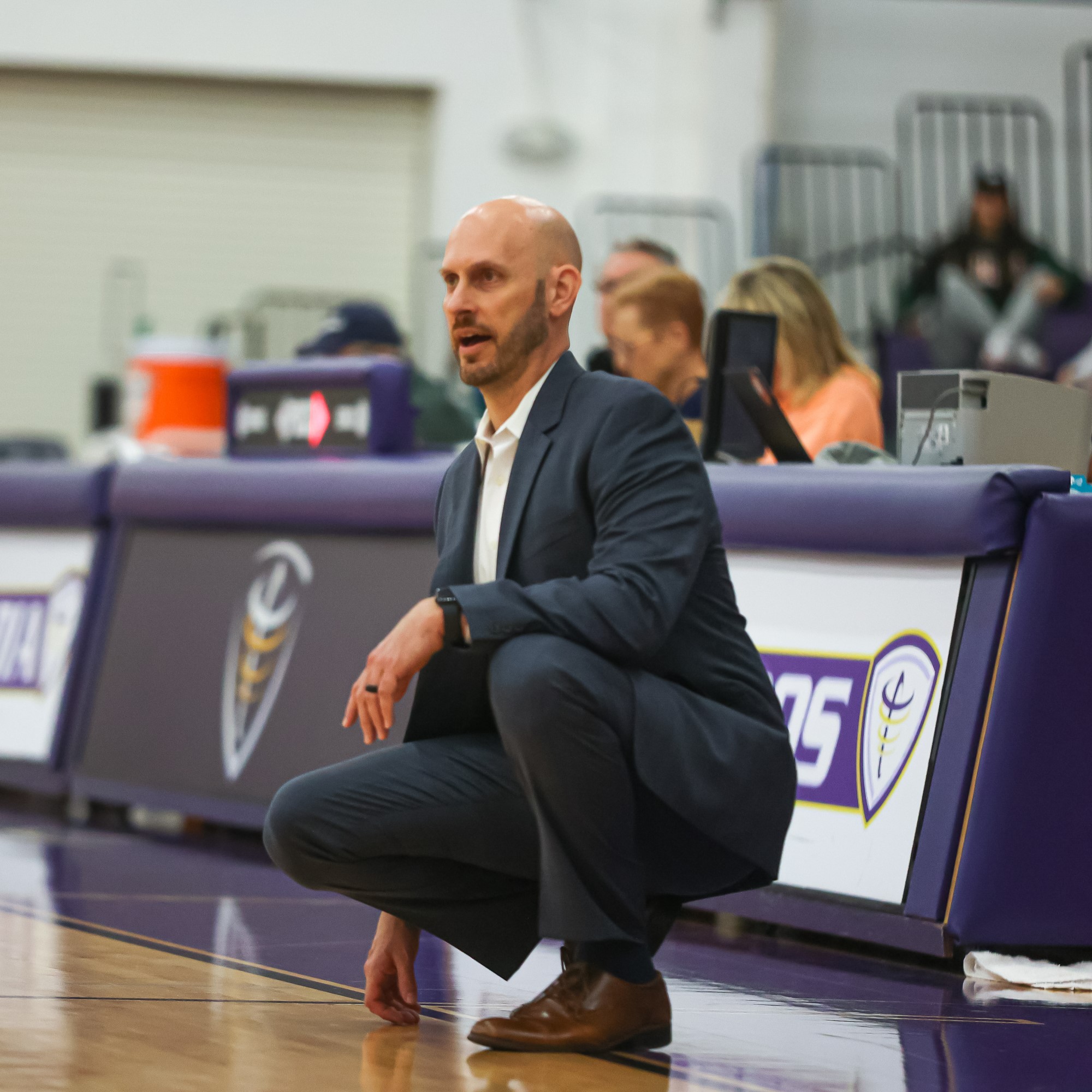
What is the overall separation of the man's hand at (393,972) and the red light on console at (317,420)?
2540mm

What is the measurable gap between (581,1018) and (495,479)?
800 millimetres

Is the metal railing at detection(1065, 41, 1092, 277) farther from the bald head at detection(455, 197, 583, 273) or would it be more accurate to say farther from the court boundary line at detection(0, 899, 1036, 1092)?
the bald head at detection(455, 197, 583, 273)

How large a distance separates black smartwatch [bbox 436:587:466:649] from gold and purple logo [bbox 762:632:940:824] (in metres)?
1.19

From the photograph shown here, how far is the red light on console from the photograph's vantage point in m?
5.02

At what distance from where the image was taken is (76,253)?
12.6 meters

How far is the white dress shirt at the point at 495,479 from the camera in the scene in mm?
2666

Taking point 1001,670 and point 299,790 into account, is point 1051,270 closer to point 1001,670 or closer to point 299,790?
point 1001,670

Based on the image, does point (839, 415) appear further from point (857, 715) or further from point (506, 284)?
point (506, 284)

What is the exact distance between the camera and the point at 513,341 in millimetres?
2613

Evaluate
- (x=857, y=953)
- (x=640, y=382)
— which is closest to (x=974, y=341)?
(x=857, y=953)

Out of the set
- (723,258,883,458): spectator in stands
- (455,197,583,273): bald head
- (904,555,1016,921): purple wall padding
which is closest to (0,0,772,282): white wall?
(723,258,883,458): spectator in stands

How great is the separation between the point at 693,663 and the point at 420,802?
44 centimetres

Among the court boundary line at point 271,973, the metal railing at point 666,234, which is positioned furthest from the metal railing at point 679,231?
the court boundary line at point 271,973

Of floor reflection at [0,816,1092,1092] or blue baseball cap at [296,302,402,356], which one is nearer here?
floor reflection at [0,816,1092,1092]
